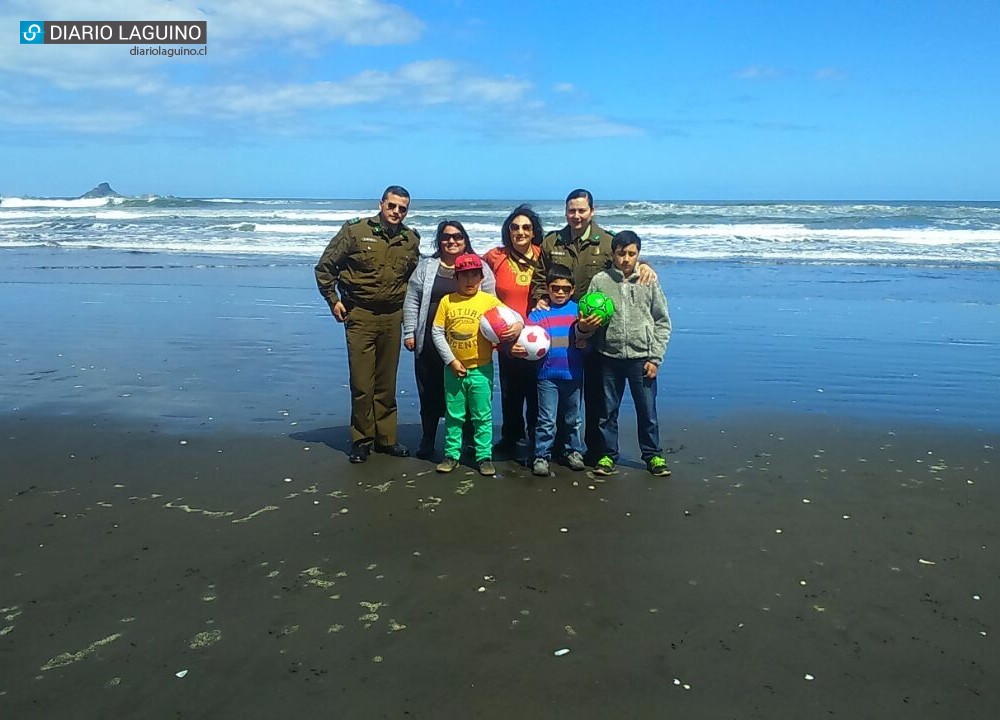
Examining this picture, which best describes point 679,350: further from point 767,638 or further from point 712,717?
point 712,717

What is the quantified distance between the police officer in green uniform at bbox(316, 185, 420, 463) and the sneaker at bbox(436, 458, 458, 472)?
0.49 metres

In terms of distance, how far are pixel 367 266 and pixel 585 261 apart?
65.1 inches

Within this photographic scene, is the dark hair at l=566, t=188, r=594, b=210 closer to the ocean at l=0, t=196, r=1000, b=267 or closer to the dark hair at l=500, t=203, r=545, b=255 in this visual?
the dark hair at l=500, t=203, r=545, b=255

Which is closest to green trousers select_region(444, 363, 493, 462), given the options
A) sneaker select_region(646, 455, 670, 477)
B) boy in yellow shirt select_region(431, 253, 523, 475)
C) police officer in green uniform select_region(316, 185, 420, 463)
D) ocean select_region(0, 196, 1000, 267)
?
boy in yellow shirt select_region(431, 253, 523, 475)

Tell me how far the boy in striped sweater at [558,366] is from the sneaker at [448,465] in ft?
1.88

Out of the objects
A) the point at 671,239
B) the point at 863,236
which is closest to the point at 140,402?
the point at 671,239

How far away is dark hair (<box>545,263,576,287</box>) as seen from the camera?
5.57 metres

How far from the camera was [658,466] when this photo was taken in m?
5.55

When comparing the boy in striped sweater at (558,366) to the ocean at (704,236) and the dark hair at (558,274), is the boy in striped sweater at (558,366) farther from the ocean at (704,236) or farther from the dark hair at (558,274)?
the ocean at (704,236)

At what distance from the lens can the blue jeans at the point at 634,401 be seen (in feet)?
18.4

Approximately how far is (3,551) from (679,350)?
24.2 feet

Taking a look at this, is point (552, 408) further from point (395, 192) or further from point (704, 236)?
point (704, 236)

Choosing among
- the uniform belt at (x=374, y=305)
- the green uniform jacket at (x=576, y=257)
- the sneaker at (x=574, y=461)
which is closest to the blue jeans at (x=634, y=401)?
the sneaker at (x=574, y=461)

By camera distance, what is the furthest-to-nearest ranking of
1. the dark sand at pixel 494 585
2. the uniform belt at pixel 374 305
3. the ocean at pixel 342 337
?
the ocean at pixel 342 337 → the uniform belt at pixel 374 305 → the dark sand at pixel 494 585
